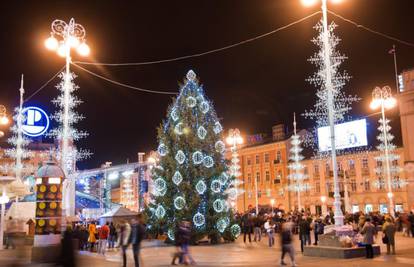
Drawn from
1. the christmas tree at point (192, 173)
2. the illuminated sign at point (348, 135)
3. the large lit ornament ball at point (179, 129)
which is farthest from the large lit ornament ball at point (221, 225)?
the illuminated sign at point (348, 135)

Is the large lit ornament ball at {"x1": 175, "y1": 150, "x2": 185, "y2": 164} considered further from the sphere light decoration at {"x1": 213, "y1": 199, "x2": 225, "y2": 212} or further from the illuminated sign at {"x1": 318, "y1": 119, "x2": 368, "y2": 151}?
the illuminated sign at {"x1": 318, "y1": 119, "x2": 368, "y2": 151}

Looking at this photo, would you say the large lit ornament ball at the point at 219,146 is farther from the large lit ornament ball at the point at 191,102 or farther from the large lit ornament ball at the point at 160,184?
the large lit ornament ball at the point at 160,184

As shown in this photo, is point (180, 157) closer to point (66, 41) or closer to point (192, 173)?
point (192, 173)

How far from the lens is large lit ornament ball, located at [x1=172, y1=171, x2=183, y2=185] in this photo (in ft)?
89.9

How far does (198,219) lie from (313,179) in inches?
1804

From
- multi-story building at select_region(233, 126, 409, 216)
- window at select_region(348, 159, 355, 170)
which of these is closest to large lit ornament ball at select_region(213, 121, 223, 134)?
multi-story building at select_region(233, 126, 409, 216)

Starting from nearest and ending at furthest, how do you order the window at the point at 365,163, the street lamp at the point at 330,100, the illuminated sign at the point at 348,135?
1. the street lamp at the point at 330,100
2. the illuminated sign at the point at 348,135
3. the window at the point at 365,163

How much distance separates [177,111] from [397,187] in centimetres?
3932

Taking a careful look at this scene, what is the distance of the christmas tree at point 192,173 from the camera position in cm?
2729

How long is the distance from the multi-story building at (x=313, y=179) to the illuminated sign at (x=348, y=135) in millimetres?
9447

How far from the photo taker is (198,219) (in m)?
27.0

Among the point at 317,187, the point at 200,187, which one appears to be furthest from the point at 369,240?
the point at 317,187

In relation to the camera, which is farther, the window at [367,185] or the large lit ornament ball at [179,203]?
the window at [367,185]

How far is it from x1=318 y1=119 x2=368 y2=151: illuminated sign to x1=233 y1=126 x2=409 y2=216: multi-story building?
9447mm
